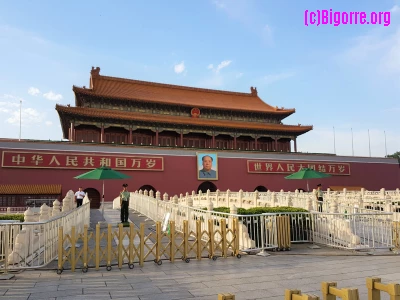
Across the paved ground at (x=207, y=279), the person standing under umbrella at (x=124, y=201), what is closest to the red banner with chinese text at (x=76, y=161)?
the person standing under umbrella at (x=124, y=201)

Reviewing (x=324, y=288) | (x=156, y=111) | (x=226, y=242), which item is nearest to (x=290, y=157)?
(x=156, y=111)

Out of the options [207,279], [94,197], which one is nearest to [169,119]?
[94,197]

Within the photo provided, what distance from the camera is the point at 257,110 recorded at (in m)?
34.4

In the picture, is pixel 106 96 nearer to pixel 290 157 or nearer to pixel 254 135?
pixel 254 135

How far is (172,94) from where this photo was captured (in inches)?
1368

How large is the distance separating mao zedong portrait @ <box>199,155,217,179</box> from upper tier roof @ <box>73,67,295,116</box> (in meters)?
6.85

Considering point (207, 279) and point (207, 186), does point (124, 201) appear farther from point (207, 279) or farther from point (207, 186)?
point (207, 186)

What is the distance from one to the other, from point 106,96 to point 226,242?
24.1 metres

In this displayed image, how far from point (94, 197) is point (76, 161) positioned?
2.98 meters

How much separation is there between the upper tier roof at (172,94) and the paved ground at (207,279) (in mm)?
24536

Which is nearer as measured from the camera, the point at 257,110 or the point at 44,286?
the point at 44,286

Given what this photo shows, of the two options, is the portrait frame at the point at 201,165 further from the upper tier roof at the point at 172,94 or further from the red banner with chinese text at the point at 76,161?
the upper tier roof at the point at 172,94

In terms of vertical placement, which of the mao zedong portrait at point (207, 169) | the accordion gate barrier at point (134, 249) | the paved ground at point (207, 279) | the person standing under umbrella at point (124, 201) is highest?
the mao zedong portrait at point (207, 169)

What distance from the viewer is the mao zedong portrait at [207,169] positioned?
27719 millimetres
